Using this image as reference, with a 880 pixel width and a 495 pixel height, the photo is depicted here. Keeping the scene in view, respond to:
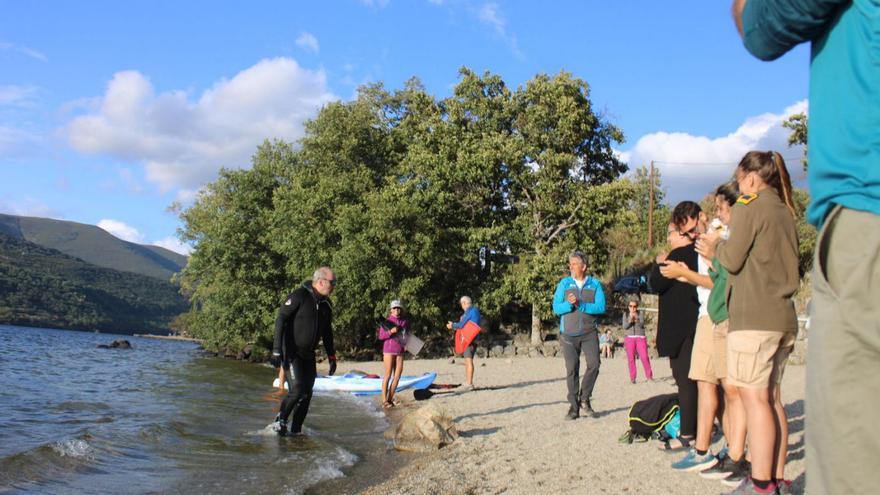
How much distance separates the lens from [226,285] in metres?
34.1

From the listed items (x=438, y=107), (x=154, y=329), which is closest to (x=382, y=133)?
(x=438, y=107)

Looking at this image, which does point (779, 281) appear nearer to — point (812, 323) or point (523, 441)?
point (812, 323)

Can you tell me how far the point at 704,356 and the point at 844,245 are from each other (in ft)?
14.2

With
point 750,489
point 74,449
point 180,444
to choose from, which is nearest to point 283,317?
point 180,444

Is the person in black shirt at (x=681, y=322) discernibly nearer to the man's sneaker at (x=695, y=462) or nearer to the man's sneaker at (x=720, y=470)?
the man's sneaker at (x=695, y=462)

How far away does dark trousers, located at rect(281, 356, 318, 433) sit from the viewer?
9.27m

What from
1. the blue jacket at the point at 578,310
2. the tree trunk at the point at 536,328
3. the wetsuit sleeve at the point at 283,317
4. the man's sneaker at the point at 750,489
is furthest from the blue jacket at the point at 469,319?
the tree trunk at the point at 536,328

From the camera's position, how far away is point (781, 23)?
1.66m

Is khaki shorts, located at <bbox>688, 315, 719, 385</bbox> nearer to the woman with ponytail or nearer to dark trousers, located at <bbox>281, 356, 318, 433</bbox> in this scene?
the woman with ponytail

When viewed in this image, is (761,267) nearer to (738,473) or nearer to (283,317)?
(738,473)

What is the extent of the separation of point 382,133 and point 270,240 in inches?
403

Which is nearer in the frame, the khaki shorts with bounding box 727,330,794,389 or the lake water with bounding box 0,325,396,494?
the khaki shorts with bounding box 727,330,794,389

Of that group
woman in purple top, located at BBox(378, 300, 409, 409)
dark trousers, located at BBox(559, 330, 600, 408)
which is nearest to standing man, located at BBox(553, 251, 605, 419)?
dark trousers, located at BBox(559, 330, 600, 408)

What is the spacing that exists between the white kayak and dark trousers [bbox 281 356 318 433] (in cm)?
607
